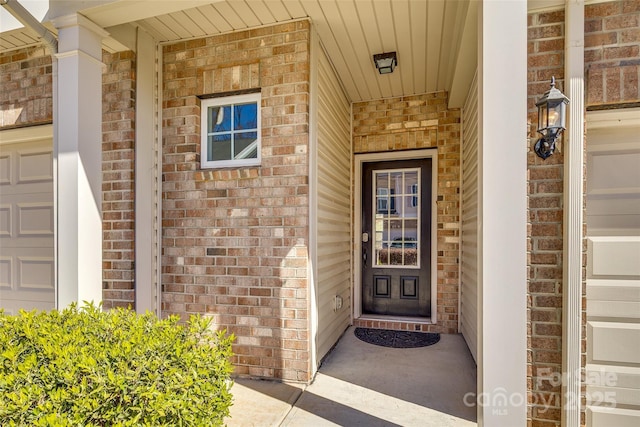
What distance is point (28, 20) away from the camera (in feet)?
6.91

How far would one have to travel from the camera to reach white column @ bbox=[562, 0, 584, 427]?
181cm

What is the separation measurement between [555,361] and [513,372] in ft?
1.70

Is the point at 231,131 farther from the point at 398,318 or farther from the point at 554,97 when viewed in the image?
the point at 398,318

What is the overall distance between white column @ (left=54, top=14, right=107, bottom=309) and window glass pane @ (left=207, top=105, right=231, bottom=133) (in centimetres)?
98

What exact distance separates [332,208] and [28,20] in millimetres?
2691

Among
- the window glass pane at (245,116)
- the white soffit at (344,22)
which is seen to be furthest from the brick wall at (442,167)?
the window glass pane at (245,116)

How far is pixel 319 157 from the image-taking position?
3.07m

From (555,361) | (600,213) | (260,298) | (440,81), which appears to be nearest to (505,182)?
(600,213)

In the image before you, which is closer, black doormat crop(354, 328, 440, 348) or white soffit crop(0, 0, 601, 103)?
white soffit crop(0, 0, 601, 103)

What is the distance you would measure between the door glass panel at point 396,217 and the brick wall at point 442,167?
0.32m

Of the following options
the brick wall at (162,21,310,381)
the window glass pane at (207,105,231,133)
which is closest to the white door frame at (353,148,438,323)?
the brick wall at (162,21,310,381)

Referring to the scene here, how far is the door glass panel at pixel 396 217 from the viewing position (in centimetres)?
429

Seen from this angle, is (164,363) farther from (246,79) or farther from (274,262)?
(246,79)

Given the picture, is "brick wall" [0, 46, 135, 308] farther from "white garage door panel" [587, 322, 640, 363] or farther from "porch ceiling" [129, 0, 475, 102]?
"white garage door panel" [587, 322, 640, 363]
